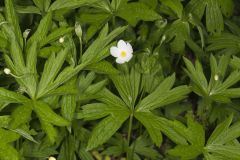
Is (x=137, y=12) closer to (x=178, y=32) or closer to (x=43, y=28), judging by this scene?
(x=178, y=32)

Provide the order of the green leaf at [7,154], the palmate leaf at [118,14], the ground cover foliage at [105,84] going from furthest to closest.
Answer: the palmate leaf at [118,14], the ground cover foliage at [105,84], the green leaf at [7,154]

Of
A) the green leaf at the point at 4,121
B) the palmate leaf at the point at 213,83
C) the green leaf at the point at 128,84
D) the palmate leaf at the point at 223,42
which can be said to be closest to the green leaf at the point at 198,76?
the palmate leaf at the point at 213,83

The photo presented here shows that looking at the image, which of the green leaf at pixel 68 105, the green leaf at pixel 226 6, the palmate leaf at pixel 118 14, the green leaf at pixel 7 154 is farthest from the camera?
the green leaf at pixel 226 6

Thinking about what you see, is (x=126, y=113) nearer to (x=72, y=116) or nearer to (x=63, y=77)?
(x=72, y=116)

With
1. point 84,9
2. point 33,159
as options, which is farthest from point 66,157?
point 84,9

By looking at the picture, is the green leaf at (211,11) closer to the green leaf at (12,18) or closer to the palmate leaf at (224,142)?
the palmate leaf at (224,142)

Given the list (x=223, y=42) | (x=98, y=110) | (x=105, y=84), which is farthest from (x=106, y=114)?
(x=223, y=42)

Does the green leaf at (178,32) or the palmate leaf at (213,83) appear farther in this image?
the green leaf at (178,32)
